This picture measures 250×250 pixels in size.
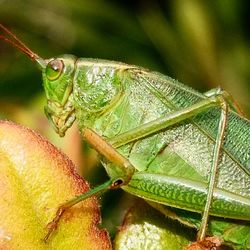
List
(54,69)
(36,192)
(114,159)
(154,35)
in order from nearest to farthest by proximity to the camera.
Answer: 1. (36,192)
2. (114,159)
3. (54,69)
4. (154,35)

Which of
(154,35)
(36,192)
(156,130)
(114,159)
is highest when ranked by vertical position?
(154,35)

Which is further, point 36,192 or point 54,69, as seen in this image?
point 54,69

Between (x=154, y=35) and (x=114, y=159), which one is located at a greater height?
(x=154, y=35)

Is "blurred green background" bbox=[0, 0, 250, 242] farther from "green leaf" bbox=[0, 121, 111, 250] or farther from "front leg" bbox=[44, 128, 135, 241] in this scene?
"green leaf" bbox=[0, 121, 111, 250]

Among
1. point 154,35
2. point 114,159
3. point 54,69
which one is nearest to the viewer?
point 114,159

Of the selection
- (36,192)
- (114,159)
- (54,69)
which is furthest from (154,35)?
(36,192)

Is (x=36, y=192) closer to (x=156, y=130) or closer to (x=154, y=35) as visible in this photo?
(x=156, y=130)

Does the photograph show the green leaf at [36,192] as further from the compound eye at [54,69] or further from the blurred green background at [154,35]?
the blurred green background at [154,35]

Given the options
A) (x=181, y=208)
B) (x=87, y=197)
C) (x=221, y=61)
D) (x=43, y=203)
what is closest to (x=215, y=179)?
(x=181, y=208)
